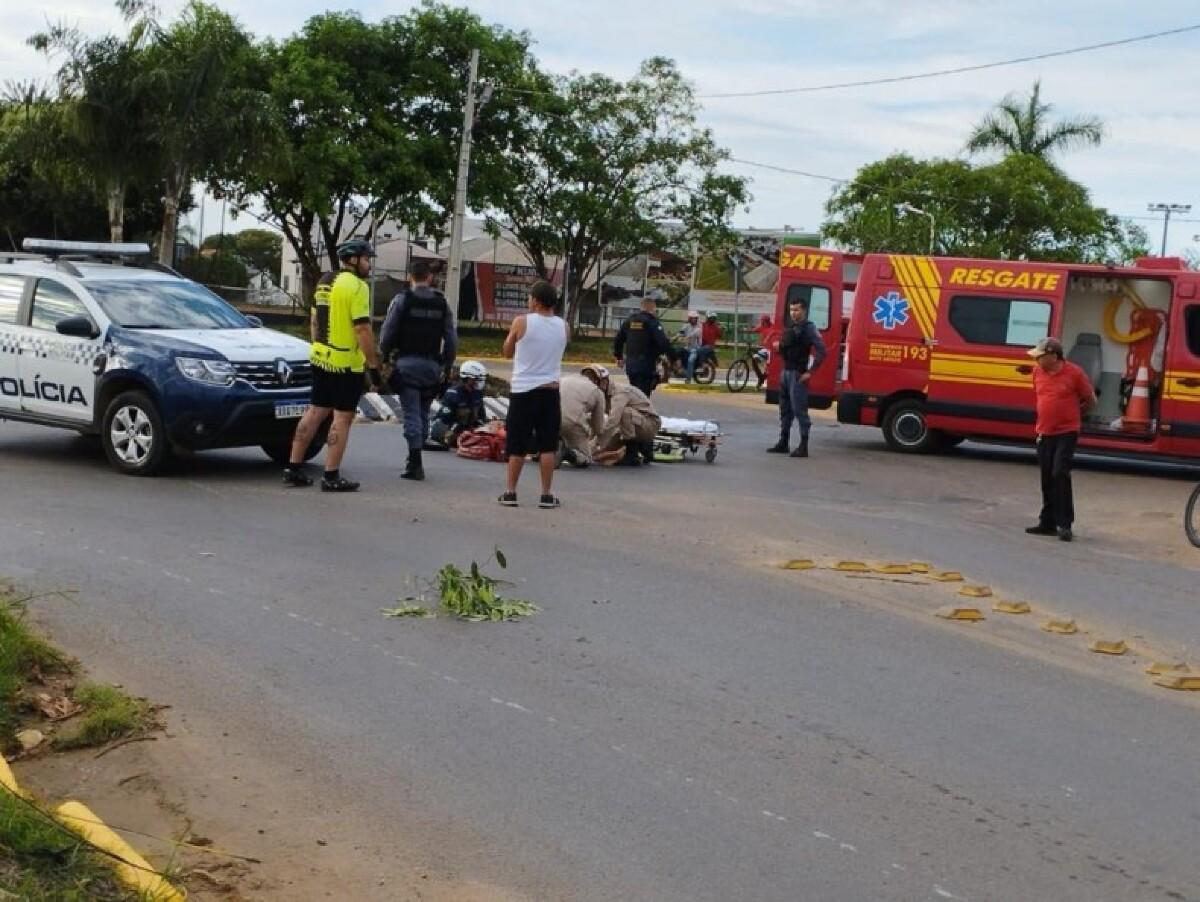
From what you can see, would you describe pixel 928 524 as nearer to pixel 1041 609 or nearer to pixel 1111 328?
pixel 1041 609

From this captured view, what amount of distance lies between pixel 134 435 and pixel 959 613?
21.9 feet

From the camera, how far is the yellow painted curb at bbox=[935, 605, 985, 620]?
862 centimetres

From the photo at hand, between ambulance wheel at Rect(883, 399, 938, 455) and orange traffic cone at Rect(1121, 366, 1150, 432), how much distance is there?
90.2 inches

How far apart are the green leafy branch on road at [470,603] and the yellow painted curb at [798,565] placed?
2231mm

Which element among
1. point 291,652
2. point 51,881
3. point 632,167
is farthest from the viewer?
point 632,167

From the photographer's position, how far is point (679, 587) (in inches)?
352

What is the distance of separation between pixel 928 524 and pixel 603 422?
136 inches

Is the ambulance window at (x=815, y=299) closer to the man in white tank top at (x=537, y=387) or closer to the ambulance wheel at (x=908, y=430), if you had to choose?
the ambulance wheel at (x=908, y=430)

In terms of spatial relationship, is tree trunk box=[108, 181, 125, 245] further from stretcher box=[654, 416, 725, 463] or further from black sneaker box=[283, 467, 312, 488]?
black sneaker box=[283, 467, 312, 488]

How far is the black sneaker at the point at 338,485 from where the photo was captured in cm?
1179

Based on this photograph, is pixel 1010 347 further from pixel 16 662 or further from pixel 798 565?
pixel 16 662

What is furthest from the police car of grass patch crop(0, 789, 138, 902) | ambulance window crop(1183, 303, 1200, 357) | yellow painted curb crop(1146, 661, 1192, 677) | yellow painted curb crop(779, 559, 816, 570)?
ambulance window crop(1183, 303, 1200, 357)

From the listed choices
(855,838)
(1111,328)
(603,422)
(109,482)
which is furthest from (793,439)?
(855,838)

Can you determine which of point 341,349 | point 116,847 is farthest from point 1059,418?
point 116,847
